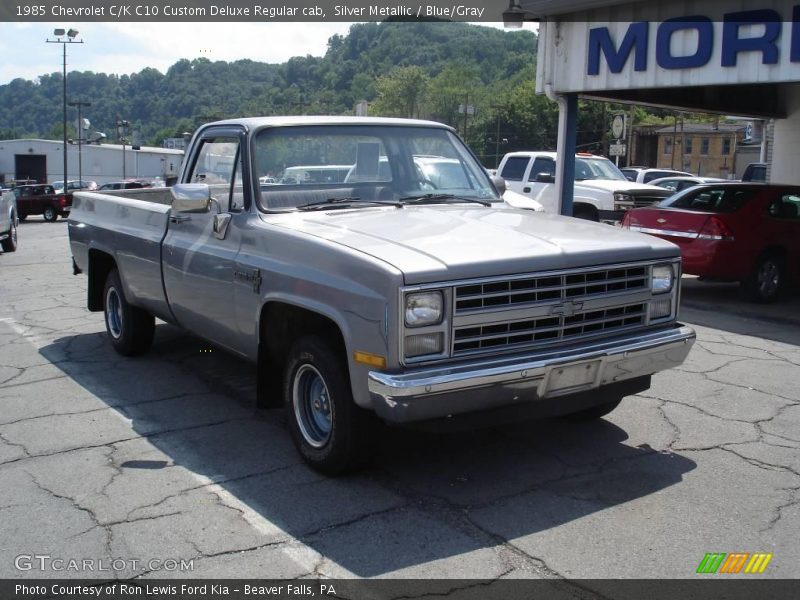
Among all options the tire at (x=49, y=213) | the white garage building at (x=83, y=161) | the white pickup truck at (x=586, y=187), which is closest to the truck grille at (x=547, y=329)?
the white pickup truck at (x=586, y=187)

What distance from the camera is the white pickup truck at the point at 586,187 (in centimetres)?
1619

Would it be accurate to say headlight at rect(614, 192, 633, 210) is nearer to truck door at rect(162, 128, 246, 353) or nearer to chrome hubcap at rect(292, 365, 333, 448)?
truck door at rect(162, 128, 246, 353)

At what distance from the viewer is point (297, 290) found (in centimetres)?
468

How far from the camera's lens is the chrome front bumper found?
4008mm

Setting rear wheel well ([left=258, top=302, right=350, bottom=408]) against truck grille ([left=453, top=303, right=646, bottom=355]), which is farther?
rear wheel well ([left=258, top=302, right=350, bottom=408])

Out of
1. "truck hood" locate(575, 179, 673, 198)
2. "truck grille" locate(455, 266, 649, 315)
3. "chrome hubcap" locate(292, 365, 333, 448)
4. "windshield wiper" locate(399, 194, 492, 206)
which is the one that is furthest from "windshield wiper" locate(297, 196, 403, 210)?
"truck hood" locate(575, 179, 673, 198)

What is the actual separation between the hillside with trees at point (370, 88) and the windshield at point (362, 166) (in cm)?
3976

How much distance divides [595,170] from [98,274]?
12.5 m

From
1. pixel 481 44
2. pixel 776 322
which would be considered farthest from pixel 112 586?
pixel 481 44

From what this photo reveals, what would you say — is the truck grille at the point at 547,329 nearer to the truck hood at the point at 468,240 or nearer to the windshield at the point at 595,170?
the truck hood at the point at 468,240

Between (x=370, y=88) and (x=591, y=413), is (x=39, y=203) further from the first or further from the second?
(x=370, y=88)

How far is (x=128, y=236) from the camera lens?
23.1ft

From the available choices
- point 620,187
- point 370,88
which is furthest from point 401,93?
point 620,187

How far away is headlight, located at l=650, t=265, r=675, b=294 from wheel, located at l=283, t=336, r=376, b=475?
1824mm
